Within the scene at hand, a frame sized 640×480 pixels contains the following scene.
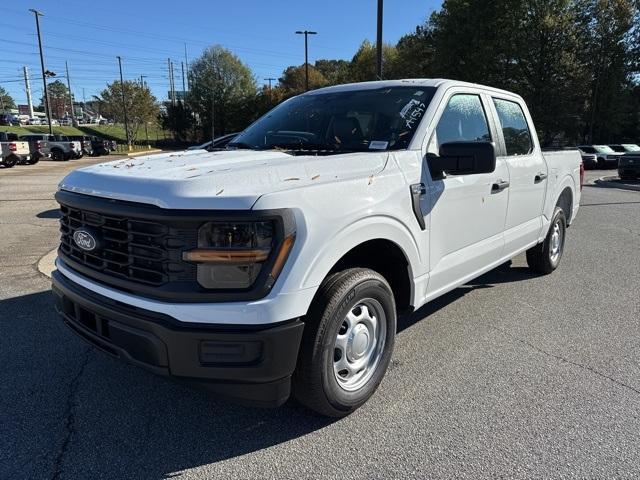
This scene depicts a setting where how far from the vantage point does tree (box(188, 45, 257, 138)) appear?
69.8 meters

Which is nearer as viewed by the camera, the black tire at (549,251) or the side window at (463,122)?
the side window at (463,122)

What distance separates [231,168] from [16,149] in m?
27.3

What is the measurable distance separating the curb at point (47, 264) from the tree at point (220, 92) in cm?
6475

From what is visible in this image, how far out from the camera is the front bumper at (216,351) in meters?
2.31

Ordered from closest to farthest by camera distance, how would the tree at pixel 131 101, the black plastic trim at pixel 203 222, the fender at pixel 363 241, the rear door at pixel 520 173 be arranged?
the black plastic trim at pixel 203 222, the fender at pixel 363 241, the rear door at pixel 520 173, the tree at pixel 131 101

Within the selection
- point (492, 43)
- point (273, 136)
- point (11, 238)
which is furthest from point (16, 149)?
point (492, 43)

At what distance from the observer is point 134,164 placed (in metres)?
3.08

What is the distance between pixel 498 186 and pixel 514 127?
0.99 metres

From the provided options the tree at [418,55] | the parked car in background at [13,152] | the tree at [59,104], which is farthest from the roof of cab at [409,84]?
the tree at [59,104]

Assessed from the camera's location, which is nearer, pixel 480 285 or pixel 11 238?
pixel 480 285

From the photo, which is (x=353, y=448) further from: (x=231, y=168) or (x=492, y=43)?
(x=492, y=43)

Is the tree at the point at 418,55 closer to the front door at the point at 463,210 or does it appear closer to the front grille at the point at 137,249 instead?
the front door at the point at 463,210

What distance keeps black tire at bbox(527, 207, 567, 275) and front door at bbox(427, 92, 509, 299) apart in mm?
1610

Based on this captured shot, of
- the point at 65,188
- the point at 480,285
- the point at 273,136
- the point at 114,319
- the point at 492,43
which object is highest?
the point at 492,43
